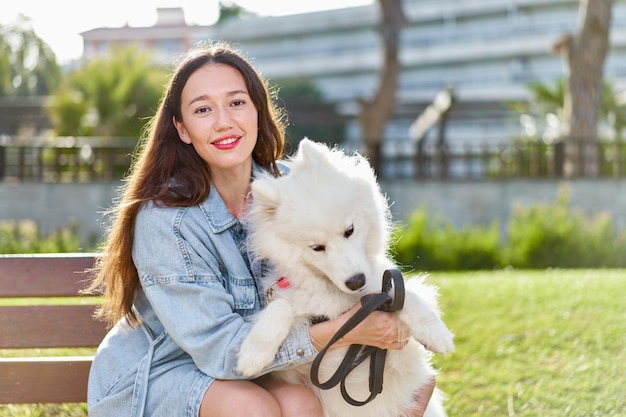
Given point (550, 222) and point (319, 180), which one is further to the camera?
point (550, 222)

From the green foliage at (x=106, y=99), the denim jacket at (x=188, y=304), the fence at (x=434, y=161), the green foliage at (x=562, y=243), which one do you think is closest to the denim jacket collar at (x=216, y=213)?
the denim jacket at (x=188, y=304)

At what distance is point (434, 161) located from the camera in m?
18.2

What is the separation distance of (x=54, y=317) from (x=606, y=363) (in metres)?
3.85

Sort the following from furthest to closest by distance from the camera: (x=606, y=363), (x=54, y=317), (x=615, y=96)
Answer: (x=615, y=96)
(x=606, y=363)
(x=54, y=317)

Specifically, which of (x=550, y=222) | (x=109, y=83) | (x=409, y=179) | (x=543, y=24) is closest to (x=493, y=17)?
(x=543, y=24)

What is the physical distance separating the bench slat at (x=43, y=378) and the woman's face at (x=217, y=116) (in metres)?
1.16

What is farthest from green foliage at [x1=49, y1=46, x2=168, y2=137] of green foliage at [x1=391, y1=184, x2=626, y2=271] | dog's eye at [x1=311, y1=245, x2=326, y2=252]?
dog's eye at [x1=311, y1=245, x2=326, y2=252]

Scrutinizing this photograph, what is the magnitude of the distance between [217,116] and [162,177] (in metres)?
0.33

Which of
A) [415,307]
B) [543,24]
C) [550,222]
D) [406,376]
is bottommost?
[550,222]

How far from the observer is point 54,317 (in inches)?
146

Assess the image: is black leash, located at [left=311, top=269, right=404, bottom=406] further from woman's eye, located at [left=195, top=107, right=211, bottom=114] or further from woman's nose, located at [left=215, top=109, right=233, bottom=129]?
woman's eye, located at [left=195, top=107, right=211, bottom=114]

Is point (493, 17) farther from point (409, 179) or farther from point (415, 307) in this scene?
point (415, 307)

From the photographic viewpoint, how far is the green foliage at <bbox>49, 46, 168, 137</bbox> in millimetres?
24219

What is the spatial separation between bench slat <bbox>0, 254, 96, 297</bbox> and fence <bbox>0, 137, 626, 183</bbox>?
529 inches
